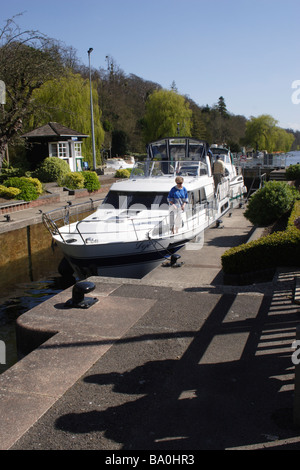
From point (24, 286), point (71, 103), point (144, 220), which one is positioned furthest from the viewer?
point (71, 103)

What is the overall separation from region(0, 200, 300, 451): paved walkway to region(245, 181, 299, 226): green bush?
5564 millimetres

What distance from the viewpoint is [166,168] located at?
1603 centimetres

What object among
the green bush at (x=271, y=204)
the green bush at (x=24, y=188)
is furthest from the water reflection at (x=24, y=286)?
the green bush at (x=271, y=204)

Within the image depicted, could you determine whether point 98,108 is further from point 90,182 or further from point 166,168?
point 166,168

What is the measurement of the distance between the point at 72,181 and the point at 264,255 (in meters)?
19.4

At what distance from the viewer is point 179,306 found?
6.78 metres

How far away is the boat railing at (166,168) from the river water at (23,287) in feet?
14.0

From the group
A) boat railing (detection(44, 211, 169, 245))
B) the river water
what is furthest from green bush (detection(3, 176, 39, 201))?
boat railing (detection(44, 211, 169, 245))

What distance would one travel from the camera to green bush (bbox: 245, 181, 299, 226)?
501 inches

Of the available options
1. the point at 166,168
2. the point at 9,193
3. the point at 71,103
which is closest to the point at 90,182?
the point at 9,193
